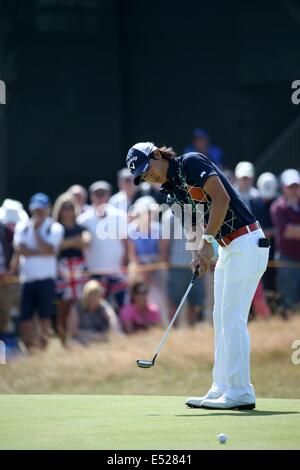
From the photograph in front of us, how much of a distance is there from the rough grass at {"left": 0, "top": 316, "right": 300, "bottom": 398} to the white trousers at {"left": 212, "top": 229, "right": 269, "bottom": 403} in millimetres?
4916

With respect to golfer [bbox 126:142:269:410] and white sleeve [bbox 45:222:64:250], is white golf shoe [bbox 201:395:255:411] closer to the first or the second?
golfer [bbox 126:142:269:410]

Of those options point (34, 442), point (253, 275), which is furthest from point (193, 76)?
point (34, 442)

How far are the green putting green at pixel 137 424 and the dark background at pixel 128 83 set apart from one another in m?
10.9

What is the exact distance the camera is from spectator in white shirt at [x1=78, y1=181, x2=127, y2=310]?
52.9 ft

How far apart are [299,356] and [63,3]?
27.7 feet

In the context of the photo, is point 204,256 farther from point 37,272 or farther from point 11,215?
point 11,215

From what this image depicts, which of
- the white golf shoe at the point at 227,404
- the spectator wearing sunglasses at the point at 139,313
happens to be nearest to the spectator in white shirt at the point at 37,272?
the spectator wearing sunglasses at the point at 139,313

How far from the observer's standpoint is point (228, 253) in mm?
8812

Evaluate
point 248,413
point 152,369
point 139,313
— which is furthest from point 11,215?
point 248,413

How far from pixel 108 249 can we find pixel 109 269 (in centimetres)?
25

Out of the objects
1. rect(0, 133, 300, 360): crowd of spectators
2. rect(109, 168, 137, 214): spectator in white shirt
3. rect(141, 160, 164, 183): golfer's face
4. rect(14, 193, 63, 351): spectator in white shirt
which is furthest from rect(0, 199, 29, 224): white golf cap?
rect(141, 160, 164, 183): golfer's face

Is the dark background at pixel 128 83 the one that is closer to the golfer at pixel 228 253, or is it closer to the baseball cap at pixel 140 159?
the golfer at pixel 228 253

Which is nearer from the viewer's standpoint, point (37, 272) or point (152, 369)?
point (152, 369)

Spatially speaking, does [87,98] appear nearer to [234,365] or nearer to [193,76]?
[193,76]
